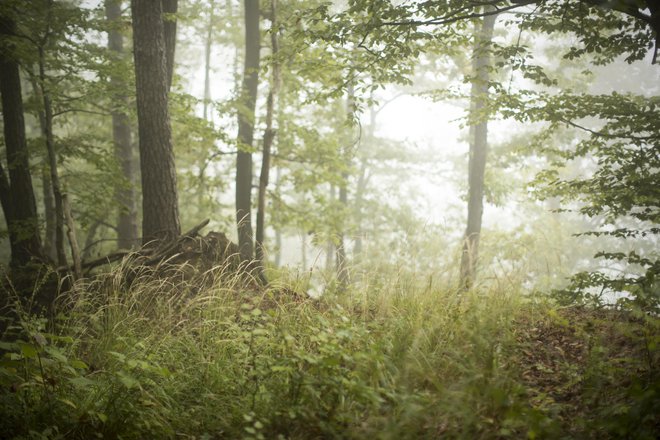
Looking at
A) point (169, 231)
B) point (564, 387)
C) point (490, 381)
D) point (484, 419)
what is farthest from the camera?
point (169, 231)

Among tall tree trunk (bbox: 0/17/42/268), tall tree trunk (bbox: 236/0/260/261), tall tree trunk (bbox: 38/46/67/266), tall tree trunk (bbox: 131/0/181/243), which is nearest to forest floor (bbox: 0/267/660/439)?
tall tree trunk (bbox: 131/0/181/243)

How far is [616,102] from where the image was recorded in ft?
15.8

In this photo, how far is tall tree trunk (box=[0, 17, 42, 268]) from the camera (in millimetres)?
6305

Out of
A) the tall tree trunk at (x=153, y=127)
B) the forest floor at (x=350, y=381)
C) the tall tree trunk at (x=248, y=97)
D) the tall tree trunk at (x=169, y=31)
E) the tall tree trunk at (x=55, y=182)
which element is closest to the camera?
the forest floor at (x=350, y=381)

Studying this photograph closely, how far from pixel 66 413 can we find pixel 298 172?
9137 millimetres

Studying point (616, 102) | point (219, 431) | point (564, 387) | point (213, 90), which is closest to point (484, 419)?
point (564, 387)

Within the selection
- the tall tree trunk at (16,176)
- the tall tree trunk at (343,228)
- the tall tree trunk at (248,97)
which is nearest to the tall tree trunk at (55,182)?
the tall tree trunk at (16,176)

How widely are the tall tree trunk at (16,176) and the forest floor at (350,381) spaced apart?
10.9 ft

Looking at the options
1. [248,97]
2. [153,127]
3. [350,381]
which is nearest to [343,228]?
[248,97]

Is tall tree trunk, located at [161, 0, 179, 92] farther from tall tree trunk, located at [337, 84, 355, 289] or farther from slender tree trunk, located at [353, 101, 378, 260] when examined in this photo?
slender tree trunk, located at [353, 101, 378, 260]

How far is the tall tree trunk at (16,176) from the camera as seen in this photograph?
6305 mm

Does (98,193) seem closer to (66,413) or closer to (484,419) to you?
(66,413)

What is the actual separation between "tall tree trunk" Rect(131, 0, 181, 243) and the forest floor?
74.4 inches

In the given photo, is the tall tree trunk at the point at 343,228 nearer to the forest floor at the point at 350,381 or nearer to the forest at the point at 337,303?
the forest at the point at 337,303
